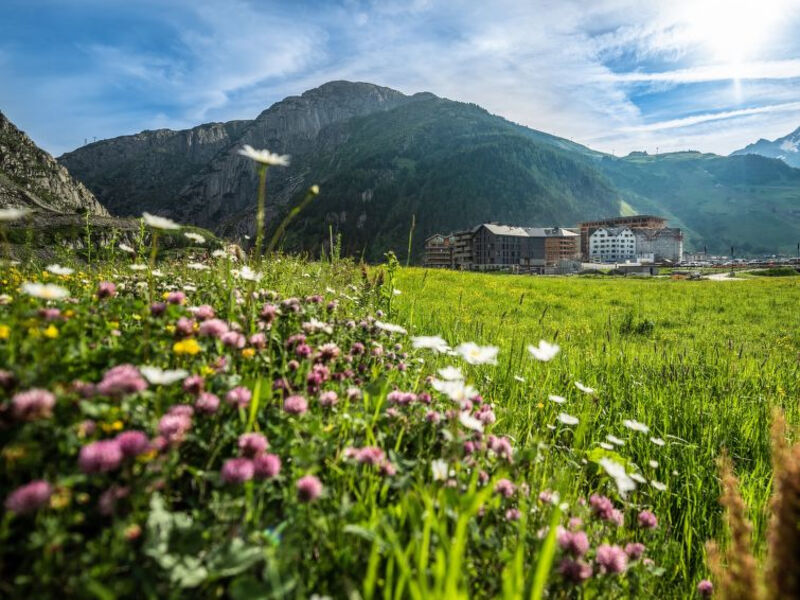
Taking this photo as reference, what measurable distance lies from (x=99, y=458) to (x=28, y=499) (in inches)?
6.5

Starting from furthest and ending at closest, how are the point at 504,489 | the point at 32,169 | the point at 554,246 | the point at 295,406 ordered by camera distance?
1. the point at 554,246
2. the point at 32,169
3. the point at 504,489
4. the point at 295,406

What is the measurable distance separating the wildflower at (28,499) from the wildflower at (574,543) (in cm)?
184

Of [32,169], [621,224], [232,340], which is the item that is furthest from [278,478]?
[621,224]

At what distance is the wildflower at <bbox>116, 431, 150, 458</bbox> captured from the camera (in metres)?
1.24

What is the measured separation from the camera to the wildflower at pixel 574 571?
5.60ft

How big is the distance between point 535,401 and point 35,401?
4.29 metres

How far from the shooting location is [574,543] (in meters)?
1.81

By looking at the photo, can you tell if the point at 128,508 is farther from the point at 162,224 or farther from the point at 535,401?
the point at 535,401

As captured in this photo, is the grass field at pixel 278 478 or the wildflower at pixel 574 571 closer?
the grass field at pixel 278 478

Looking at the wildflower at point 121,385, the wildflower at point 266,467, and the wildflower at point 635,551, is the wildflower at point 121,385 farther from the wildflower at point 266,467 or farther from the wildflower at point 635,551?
the wildflower at point 635,551

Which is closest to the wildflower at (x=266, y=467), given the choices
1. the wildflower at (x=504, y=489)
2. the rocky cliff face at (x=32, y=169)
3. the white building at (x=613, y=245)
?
the wildflower at (x=504, y=489)

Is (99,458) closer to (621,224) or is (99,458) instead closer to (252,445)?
(252,445)

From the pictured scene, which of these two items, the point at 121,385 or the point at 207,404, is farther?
the point at 207,404

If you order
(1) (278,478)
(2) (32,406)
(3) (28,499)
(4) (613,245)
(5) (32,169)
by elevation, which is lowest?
(1) (278,478)
